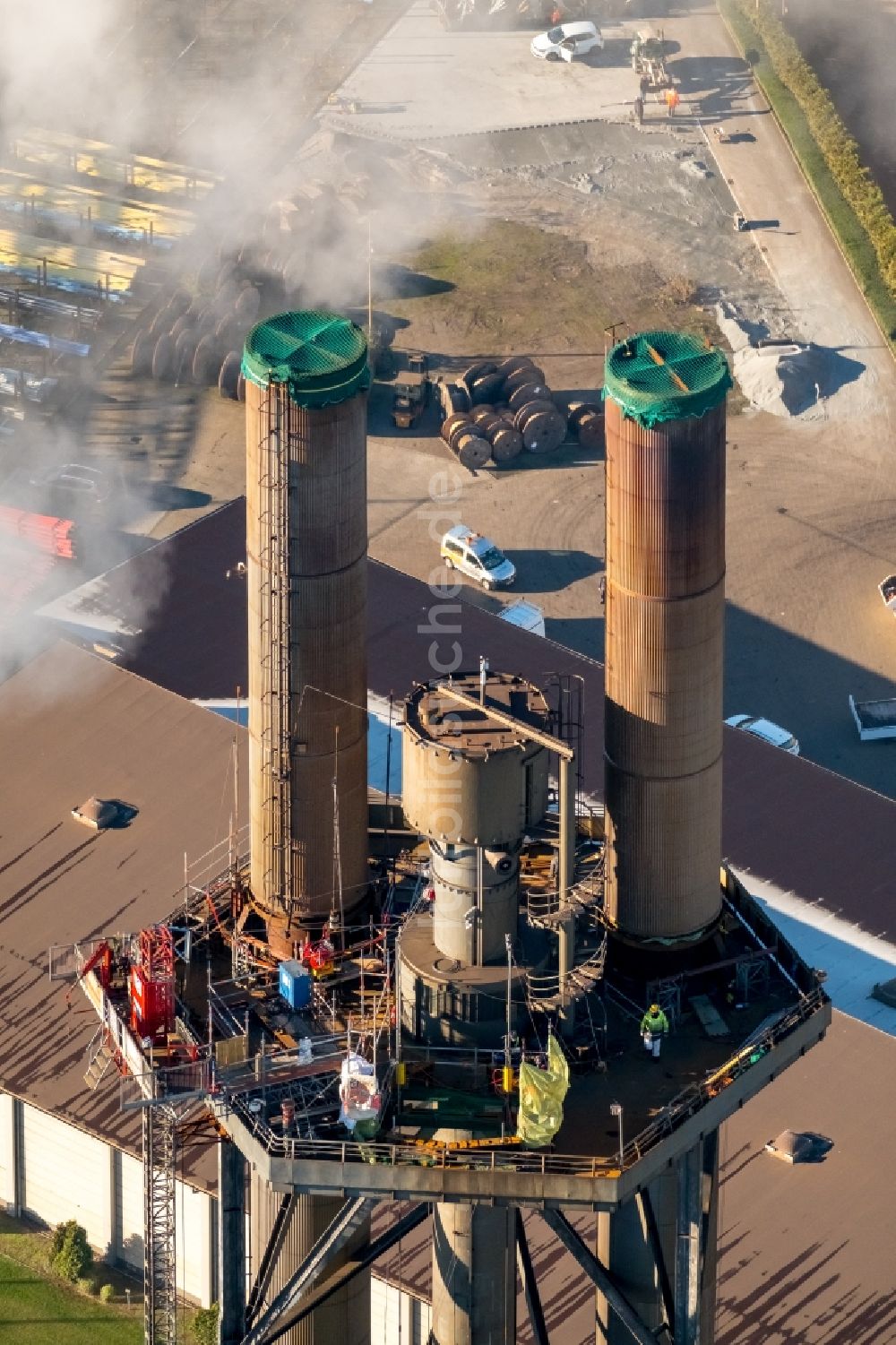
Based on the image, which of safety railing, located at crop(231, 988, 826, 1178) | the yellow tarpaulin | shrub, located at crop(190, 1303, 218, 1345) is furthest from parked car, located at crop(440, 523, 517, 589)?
the yellow tarpaulin

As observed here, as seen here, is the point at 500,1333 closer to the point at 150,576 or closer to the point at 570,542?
the point at 150,576

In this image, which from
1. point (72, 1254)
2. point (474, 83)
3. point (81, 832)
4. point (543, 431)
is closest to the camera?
point (72, 1254)

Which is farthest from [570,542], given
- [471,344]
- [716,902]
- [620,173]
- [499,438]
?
[716,902]

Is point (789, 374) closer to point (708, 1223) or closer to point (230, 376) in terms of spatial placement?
point (230, 376)

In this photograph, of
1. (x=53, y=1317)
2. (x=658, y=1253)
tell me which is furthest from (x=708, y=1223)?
(x=53, y=1317)

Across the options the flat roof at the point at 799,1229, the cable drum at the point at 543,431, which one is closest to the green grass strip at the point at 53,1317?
the flat roof at the point at 799,1229

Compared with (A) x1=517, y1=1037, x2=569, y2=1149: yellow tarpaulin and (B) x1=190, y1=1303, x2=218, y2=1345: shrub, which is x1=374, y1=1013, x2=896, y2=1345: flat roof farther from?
(A) x1=517, y1=1037, x2=569, y2=1149: yellow tarpaulin

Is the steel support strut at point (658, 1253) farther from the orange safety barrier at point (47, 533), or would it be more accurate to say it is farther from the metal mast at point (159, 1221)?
the orange safety barrier at point (47, 533)
